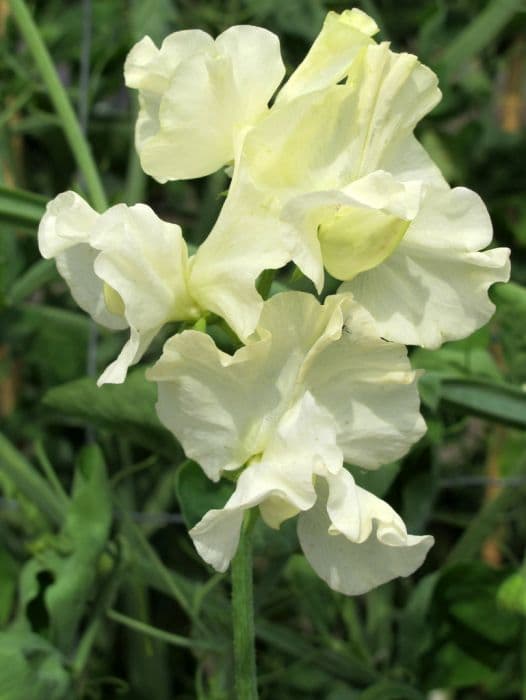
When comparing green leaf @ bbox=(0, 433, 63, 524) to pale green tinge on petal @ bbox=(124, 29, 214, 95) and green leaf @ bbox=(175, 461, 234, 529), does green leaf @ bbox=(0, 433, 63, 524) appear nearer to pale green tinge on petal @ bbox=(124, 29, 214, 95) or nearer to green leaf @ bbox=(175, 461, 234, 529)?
green leaf @ bbox=(175, 461, 234, 529)

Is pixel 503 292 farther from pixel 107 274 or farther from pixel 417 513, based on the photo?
pixel 107 274

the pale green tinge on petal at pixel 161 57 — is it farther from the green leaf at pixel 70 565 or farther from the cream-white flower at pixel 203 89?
the green leaf at pixel 70 565

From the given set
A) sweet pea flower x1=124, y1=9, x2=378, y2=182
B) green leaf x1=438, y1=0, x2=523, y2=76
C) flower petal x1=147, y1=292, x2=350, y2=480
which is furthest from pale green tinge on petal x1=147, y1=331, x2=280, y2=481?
green leaf x1=438, y1=0, x2=523, y2=76

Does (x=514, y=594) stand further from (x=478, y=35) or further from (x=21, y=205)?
(x=478, y=35)

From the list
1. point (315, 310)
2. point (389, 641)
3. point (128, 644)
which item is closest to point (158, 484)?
point (128, 644)

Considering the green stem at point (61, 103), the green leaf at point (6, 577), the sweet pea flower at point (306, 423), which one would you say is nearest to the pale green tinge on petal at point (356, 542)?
the sweet pea flower at point (306, 423)

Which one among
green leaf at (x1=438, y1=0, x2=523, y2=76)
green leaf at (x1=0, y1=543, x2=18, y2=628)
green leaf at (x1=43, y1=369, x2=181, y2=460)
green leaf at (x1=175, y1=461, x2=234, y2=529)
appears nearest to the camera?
green leaf at (x1=175, y1=461, x2=234, y2=529)

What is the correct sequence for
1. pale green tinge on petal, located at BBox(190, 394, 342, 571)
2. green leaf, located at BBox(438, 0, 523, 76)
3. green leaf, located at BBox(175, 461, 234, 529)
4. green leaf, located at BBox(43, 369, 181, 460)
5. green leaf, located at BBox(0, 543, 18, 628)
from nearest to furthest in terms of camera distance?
pale green tinge on petal, located at BBox(190, 394, 342, 571) < green leaf, located at BBox(175, 461, 234, 529) < green leaf, located at BBox(43, 369, 181, 460) < green leaf, located at BBox(0, 543, 18, 628) < green leaf, located at BBox(438, 0, 523, 76)
